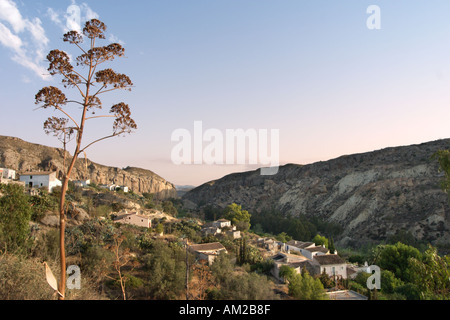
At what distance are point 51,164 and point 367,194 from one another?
238 feet

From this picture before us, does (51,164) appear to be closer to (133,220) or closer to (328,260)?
(133,220)

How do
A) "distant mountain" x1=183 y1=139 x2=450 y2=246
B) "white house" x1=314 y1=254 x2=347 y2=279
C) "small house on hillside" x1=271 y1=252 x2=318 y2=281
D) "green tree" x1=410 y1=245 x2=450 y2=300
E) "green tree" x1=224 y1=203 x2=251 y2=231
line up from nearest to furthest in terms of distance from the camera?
"green tree" x1=410 y1=245 x2=450 y2=300, "small house on hillside" x1=271 y1=252 x2=318 y2=281, "white house" x1=314 y1=254 x2=347 y2=279, "distant mountain" x1=183 y1=139 x2=450 y2=246, "green tree" x1=224 y1=203 x2=251 y2=231

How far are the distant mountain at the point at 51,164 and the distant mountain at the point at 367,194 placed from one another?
31.6 meters

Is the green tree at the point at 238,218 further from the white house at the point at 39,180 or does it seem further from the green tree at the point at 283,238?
the white house at the point at 39,180

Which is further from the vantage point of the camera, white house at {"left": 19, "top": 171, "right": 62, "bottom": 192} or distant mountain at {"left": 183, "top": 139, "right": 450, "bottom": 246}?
distant mountain at {"left": 183, "top": 139, "right": 450, "bottom": 246}

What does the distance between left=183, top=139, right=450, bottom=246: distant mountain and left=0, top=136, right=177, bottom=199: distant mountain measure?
31.6 m

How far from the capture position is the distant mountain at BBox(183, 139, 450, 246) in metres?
45.6

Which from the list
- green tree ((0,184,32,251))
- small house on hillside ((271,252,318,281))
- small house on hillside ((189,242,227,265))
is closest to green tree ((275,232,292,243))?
small house on hillside ((271,252,318,281))

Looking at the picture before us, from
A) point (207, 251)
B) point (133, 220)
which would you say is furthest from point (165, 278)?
point (133, 220)

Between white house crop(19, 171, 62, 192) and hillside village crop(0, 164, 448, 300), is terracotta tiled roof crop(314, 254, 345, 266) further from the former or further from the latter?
white house crop(19, 171, 62, 192)

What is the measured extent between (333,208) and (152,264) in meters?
52.4

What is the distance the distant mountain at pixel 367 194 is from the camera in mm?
45625

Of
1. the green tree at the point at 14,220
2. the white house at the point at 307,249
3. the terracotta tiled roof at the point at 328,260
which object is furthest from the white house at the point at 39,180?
the terracotta tiled roof at the point at 328,260
